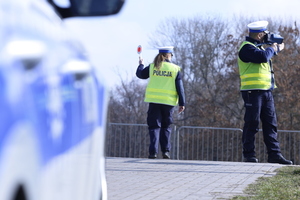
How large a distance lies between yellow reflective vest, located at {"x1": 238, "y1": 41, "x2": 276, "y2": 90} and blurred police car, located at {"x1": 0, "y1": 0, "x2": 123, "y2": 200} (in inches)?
293

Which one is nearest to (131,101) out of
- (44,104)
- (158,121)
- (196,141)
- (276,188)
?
(196,141)

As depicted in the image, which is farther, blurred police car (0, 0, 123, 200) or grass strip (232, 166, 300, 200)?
grass strip (232, 166, 300, 200)

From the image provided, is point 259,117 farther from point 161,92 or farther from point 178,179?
point 178,179

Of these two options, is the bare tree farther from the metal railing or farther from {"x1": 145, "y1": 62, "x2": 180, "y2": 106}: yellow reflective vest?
{"x1": 145, "y1": 62, "x2": 180, "y2": 106}: yellow reflective vest

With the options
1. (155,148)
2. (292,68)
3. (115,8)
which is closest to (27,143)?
(115,8)

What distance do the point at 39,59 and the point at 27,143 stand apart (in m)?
0.21

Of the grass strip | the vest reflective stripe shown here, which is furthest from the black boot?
the grass strip

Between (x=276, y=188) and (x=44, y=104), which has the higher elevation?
(x=44, y=104)

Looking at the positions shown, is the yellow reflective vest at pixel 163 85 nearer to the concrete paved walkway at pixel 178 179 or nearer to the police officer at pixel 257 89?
the concrete paved walkway at pixel 178 179

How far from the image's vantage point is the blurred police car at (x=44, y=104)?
1266 mm

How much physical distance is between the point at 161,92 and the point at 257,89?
2115 mm

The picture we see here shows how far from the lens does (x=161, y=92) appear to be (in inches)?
440

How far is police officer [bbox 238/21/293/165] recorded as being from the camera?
31.2 ft

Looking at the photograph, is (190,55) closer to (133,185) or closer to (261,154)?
(261,154)
